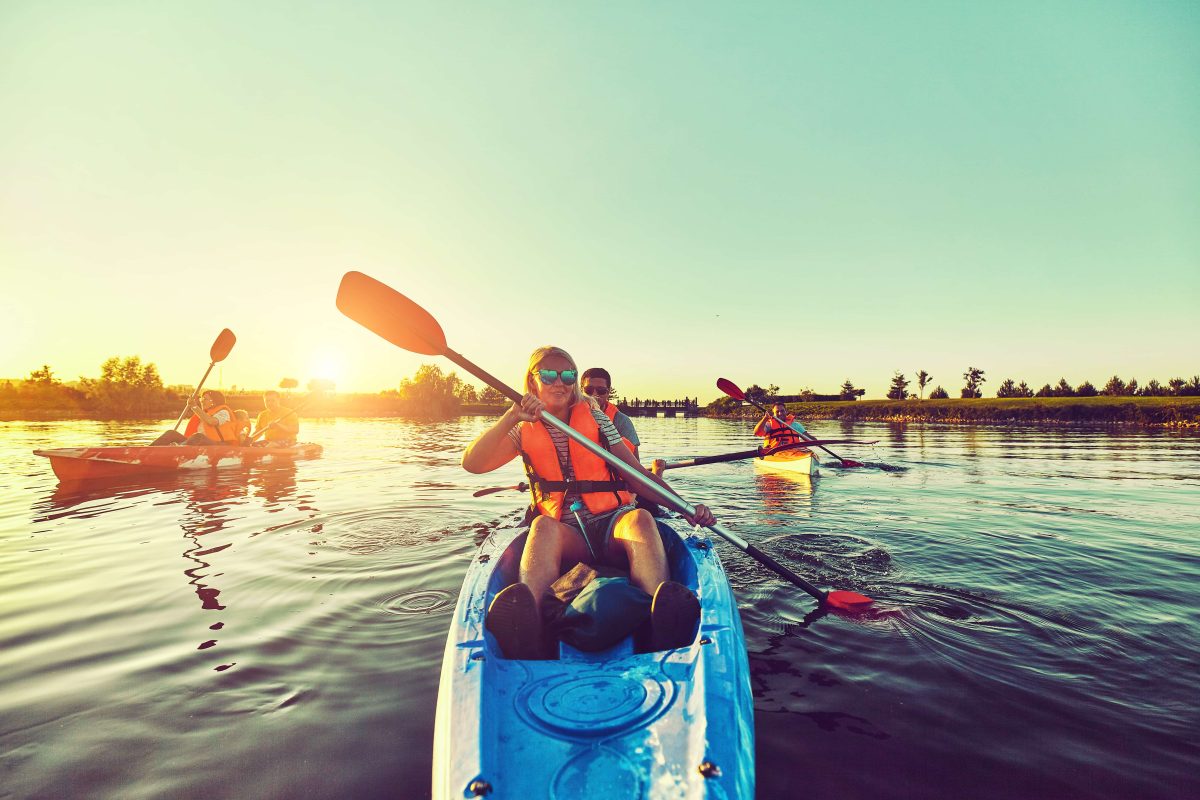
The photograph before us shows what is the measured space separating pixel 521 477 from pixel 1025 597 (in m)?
9.92

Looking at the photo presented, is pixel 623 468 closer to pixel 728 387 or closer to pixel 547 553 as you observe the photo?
pixel 547 553

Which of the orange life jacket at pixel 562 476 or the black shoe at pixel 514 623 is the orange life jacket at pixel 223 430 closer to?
the orange life jacket at pixel 562 476

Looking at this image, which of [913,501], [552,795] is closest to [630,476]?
[552,795]

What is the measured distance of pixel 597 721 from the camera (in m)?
1.97

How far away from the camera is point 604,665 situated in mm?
2355

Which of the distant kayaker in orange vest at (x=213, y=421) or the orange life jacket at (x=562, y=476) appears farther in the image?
the distant kayaker in orange vest at (x=213, y=421)

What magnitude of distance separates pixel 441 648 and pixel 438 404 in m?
68.0

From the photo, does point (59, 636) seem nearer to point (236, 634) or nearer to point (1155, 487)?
point (236, 634)

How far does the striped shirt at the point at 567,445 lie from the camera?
361cm

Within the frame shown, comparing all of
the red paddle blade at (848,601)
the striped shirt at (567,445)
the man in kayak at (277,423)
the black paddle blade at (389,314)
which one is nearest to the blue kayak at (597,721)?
the striped shirt at (567,445)

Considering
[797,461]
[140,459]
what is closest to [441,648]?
[797,461]

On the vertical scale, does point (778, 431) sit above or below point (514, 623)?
above

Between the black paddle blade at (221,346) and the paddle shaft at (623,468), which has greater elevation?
the black paddle blade at (221,346)

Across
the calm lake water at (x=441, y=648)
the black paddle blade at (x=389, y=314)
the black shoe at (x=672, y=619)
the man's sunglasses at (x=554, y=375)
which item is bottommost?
the calm lake water at (x=441, y=648)
